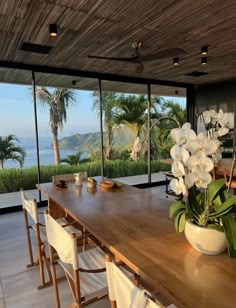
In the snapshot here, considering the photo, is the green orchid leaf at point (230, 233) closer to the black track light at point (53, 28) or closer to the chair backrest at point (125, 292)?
the chair backrest at point (125, 292)

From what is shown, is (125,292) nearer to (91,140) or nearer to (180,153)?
(180,153)

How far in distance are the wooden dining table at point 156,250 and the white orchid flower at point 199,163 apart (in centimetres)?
47

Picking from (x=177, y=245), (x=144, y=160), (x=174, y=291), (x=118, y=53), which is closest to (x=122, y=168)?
(x=144, y=160)

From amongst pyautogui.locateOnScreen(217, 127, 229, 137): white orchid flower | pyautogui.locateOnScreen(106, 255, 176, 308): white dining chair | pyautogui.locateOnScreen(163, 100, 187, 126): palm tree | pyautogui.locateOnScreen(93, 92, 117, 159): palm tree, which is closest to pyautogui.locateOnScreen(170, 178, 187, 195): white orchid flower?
pyautogui.locateOnScreen(217, 127, 229, 137): white orchid flower

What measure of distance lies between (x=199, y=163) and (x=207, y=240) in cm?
41

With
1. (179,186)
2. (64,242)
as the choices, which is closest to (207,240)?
(179,186)

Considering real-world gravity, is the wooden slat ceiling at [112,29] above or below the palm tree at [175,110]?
above

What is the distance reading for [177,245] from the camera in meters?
1.39

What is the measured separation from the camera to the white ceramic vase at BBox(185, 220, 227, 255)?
122 centimetres

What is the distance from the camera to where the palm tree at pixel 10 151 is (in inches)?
178

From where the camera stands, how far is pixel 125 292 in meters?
1.00

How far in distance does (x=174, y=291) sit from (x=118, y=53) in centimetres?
342

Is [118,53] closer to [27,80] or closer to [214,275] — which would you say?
[27,80]

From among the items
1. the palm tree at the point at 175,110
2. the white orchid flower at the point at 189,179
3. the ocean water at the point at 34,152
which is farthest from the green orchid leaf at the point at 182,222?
the palm tree at the point at 175,110
